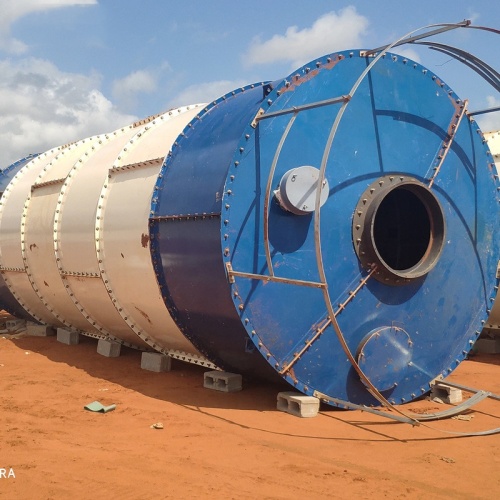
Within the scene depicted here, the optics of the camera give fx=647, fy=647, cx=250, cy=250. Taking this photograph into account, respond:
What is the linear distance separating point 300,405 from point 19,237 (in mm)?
5499

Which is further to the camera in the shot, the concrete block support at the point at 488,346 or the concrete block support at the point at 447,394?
the concrete block support at the point at 488,346

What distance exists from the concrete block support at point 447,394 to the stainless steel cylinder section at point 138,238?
7.57 ft

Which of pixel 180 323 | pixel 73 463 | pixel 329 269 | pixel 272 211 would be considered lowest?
pixel 73 463

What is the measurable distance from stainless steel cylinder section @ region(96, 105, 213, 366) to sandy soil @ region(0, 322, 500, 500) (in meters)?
0.58

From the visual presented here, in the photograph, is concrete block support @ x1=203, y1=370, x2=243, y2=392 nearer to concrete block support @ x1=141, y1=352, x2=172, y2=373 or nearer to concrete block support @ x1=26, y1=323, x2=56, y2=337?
concrete block support @ x1=141, y1=352, x2=172, y2=373

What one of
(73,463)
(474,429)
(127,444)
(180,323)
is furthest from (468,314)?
(73,463)

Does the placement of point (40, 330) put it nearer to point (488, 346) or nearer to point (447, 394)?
point (447, 394)

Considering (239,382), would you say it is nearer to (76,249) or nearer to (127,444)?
(127,444)

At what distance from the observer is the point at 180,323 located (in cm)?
631

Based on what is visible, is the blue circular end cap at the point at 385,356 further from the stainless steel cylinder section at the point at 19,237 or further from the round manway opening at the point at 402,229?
the stainless steel cylinder section at the point at 19,237

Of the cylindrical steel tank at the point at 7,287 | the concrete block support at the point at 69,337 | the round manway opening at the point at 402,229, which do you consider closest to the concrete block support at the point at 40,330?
the cylindrical steel tank at the point at 7,287

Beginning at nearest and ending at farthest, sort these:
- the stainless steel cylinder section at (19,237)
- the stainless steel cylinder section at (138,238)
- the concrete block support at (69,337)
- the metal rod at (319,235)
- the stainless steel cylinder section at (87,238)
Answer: the metal rod at (319,235)
the stainless steel cylinder section at (138,238)
the stainless steel cylinder section at (87,238)
the concrete block support at (69,337)
the stainless steel cylinder section at (19,237)

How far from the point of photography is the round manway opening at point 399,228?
5.81 m

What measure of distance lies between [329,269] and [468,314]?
1.84 meters
